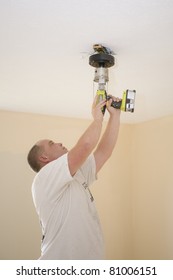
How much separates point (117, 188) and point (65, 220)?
1.63 meters

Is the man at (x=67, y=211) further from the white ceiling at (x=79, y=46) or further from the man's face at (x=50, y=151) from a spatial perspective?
the white ceiling at (x=79, y=46)

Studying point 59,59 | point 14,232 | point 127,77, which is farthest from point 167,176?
point 59,59

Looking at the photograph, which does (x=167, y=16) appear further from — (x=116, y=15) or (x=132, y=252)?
(x=132, y=252)

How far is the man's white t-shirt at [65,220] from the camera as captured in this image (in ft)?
3.73

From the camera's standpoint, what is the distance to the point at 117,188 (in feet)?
8.89

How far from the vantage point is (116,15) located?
88 centimetres

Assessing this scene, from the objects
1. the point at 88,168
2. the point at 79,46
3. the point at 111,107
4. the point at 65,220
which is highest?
the point at 79,46

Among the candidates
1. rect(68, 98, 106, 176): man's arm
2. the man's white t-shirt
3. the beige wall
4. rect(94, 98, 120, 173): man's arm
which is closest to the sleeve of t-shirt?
rect(94, 98, 120, 173): man's arm

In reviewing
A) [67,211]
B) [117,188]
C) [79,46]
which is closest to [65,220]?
[67,211]

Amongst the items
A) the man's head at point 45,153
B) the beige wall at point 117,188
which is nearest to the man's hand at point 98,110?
the man's head at point 45,153

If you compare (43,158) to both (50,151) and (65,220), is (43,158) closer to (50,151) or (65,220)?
(50,151)

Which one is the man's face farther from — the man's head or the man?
the man

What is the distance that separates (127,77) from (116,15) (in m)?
0.59

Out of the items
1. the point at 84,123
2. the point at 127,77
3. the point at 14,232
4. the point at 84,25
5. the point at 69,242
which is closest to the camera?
the point at 84,25
